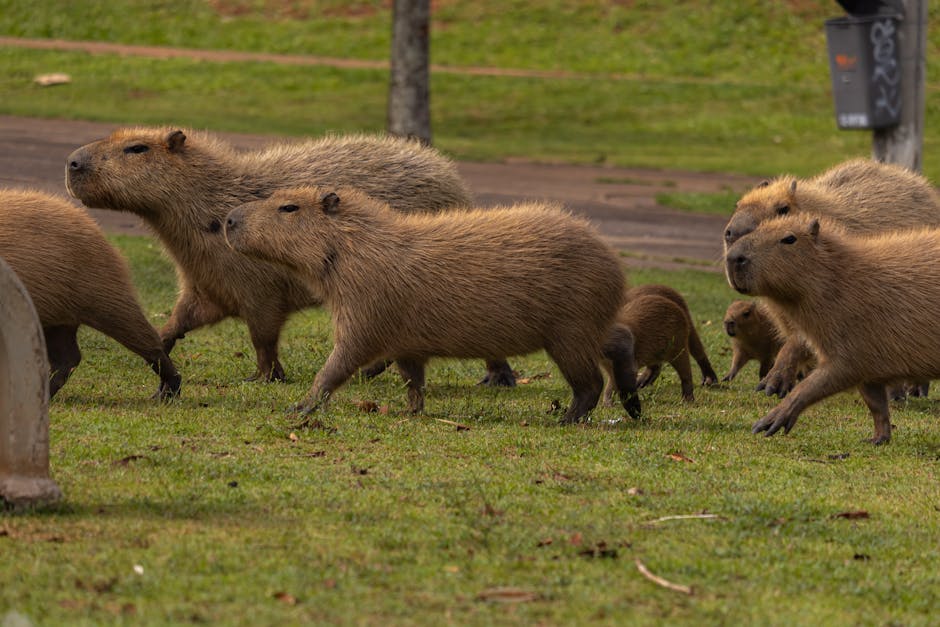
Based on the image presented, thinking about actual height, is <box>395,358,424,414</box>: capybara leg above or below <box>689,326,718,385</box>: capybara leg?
above

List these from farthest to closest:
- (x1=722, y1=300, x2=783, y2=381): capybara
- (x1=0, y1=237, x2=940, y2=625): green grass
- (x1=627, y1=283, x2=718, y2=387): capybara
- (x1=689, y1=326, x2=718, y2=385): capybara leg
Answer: (x1=722, y1=300, x2=783, y2=381): capybara < (x1=689, y1=326, x2=718, y2=385): capybara leg < (x1=627, y1=283, x2=718, y2=387): capybara < (x1=0, y1=237, x2=940, y2=625): green grass

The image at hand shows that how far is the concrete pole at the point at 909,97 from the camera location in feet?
40.5

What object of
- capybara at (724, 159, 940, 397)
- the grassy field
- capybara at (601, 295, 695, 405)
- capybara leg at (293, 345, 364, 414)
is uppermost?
capybara at (724, 159, 940, 397)

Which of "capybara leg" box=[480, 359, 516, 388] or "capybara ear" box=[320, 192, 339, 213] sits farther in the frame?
"capybara leg" box=[480, 359, 516, 388]

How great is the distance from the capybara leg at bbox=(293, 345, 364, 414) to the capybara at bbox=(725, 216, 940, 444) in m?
1.97

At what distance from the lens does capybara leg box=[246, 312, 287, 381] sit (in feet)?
28.3

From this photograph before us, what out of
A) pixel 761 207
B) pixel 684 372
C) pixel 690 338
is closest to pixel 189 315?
pixel 684 372

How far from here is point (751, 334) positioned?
984cm

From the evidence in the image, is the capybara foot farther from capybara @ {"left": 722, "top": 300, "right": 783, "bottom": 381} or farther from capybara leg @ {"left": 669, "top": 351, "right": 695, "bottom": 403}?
capybara @ {"left": 722, "top": 300, "right": 783, "bottom": 381}

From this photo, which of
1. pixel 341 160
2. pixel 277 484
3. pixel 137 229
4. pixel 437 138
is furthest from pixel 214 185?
pixel 437 138

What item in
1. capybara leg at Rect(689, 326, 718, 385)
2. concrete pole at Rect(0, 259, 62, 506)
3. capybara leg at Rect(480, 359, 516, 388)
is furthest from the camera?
capybara leg at Rect(689, 326, 718, 385)

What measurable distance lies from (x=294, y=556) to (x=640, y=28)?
3087 centimetres

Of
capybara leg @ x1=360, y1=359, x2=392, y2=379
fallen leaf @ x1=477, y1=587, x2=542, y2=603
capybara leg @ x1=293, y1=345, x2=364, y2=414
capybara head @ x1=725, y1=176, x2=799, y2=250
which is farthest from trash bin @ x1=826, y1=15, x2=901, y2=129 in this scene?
fallen leaf @ x1=477, y1=587, x2=542, y2=603

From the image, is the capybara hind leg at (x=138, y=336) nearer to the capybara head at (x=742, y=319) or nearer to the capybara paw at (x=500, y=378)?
the capybara paw at (x=500, y=378)
